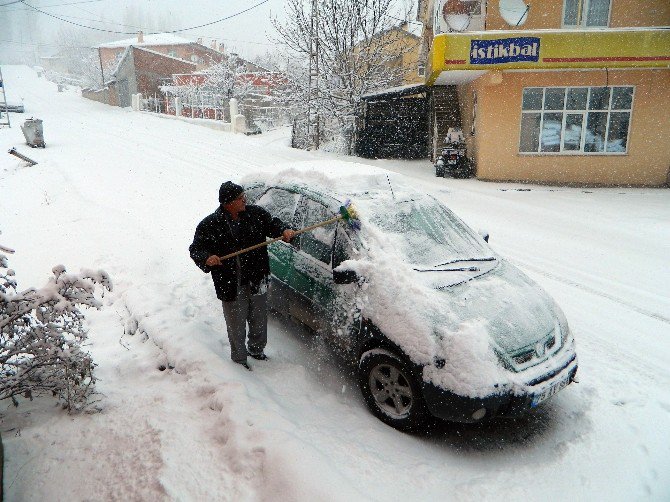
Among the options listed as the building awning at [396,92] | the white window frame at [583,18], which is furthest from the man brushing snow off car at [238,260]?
the building awning at [396,92]

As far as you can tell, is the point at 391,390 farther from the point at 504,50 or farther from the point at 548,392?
the point at 504,50

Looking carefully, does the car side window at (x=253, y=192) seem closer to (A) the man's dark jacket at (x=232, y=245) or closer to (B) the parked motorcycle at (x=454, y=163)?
(A) the man's dark jacket at (x=232, y=245)

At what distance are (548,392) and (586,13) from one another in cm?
1446

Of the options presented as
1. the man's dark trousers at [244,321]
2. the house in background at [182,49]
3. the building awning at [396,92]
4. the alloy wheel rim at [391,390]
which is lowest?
the alloy wheel rim at [391,390]

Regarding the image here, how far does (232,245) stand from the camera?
146 inches

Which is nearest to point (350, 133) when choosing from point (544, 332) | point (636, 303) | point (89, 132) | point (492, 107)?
point (492, 107)

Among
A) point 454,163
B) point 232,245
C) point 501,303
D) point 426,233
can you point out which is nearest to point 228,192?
point 232,245

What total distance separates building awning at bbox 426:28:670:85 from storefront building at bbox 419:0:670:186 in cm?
3

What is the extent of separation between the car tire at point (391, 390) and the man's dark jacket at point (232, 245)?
46.4 inches

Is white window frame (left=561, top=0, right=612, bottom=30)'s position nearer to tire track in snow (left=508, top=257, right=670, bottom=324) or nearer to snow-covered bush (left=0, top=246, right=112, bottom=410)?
tire track in snow (left=508, top=257, right=670, bottom=324)

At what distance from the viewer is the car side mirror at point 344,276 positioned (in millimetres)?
3545

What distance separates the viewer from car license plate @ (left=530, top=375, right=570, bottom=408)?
10.3ft

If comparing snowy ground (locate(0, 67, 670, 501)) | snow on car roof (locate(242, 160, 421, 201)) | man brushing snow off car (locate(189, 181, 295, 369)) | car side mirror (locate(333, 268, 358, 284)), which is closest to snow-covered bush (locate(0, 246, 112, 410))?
snowy ground (locate(0, 67, 670, 501))

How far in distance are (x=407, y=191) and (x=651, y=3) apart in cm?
1384
